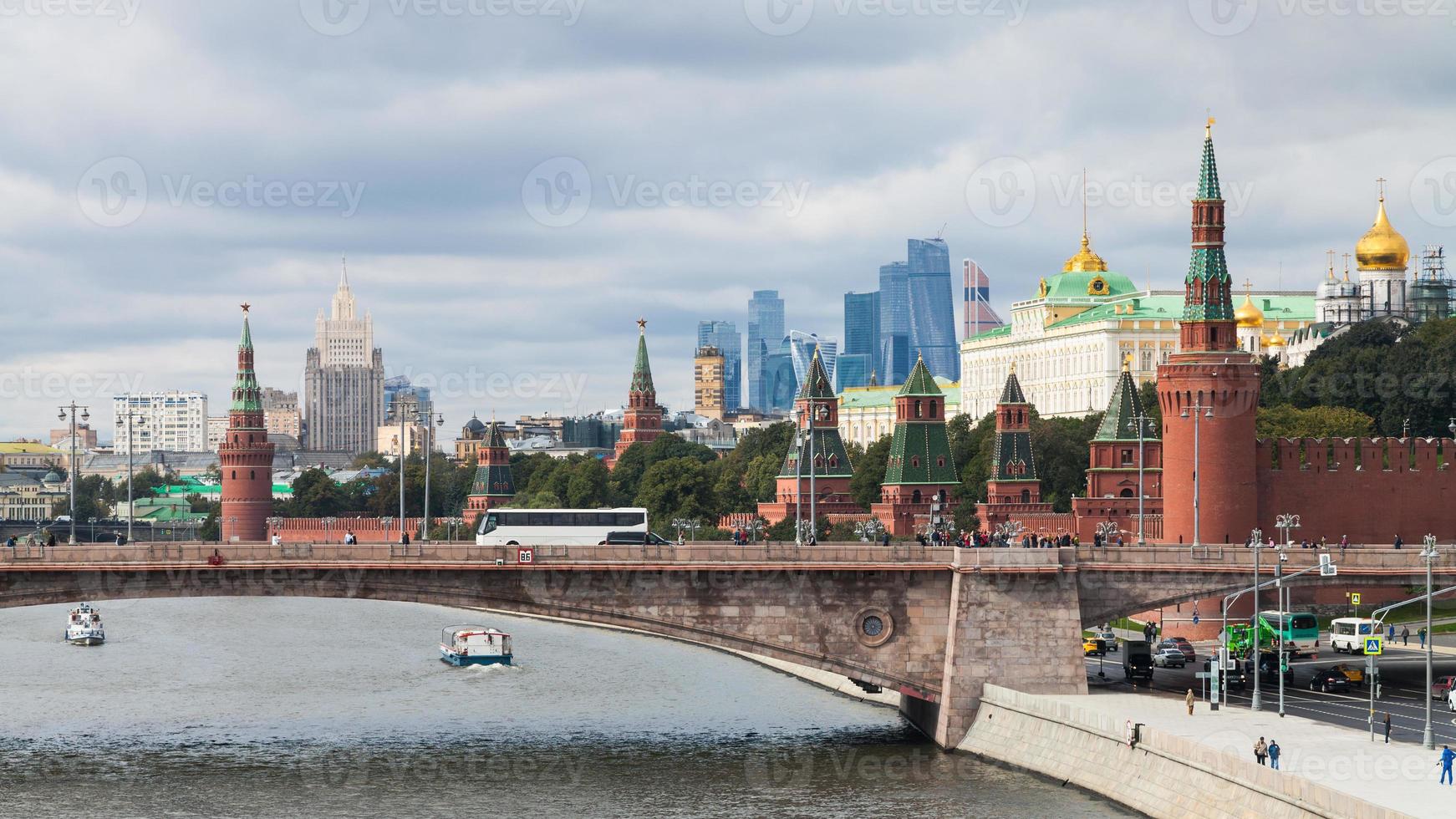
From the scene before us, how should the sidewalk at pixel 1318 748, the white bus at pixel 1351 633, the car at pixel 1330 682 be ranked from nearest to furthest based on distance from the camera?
1. the sidewalk at pixel 1318 748
2. the car at pixel 1330 682
3. the white bus at pixel 1351 633

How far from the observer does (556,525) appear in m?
105

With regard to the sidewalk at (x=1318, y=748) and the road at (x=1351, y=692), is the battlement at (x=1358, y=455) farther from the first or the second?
the sidewalk at (x=1318, y=748)

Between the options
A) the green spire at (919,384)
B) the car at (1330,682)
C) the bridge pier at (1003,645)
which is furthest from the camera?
the green spire at (919,384)

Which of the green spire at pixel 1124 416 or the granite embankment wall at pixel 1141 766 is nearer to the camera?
the granite embankment wall at pixel 1141 766

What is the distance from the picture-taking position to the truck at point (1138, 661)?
2997 inches

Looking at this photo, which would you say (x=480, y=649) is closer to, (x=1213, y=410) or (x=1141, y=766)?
(x=1213, y=410)

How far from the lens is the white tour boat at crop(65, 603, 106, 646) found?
113 meters

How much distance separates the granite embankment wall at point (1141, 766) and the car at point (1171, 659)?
56.9 ft

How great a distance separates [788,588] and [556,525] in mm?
36441

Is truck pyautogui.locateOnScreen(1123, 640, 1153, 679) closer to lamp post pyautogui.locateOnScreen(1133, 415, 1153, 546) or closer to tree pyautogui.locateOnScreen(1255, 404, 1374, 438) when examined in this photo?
lamp post pyautogui.locateOnScreen(1133, 415, 1153, 546)

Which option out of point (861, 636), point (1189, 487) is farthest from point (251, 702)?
point (1189, 487)

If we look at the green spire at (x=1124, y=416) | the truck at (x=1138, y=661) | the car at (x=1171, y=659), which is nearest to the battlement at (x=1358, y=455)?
the green spire at (x=1124, y=416)

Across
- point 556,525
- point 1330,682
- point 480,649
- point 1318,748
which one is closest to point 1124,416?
point 556,525

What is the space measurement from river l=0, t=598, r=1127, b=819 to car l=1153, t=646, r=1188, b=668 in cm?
1159
